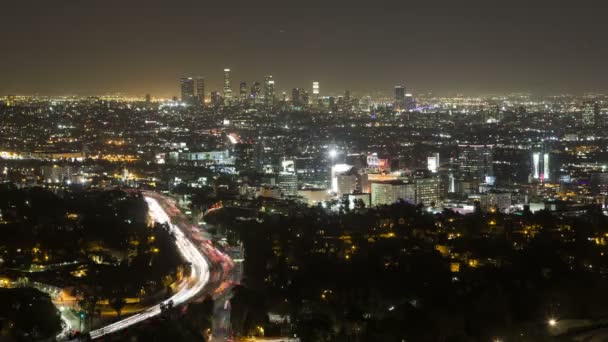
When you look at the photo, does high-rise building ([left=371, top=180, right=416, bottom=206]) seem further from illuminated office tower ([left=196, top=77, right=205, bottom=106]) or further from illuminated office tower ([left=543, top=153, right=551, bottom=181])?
illuminated office tower ([left=196, top=77, right=205, bottom=106])

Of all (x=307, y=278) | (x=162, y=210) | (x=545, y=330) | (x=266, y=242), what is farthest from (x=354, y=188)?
(x=545, y=330)

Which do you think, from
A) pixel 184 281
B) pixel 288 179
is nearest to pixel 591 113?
pixel 288 179

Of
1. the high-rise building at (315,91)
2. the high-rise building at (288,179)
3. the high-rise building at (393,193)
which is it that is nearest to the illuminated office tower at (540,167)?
the high-rise building at (393,193)

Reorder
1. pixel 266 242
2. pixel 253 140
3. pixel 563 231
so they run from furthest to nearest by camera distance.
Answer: pixel 253 140
pixel 563 231
pixel 266 242

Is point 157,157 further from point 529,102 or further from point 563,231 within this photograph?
point 529,102

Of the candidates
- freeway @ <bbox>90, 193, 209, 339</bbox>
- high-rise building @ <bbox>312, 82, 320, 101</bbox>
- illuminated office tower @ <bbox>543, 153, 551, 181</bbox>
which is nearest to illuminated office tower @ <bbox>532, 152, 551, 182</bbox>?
illuminated office tower @ <bbox>543, 153, 551, 181</bbox>

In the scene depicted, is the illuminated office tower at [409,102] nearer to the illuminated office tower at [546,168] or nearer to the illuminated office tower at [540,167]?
the illuminated office tower at [540,167]

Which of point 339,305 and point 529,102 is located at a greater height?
point 529,102
